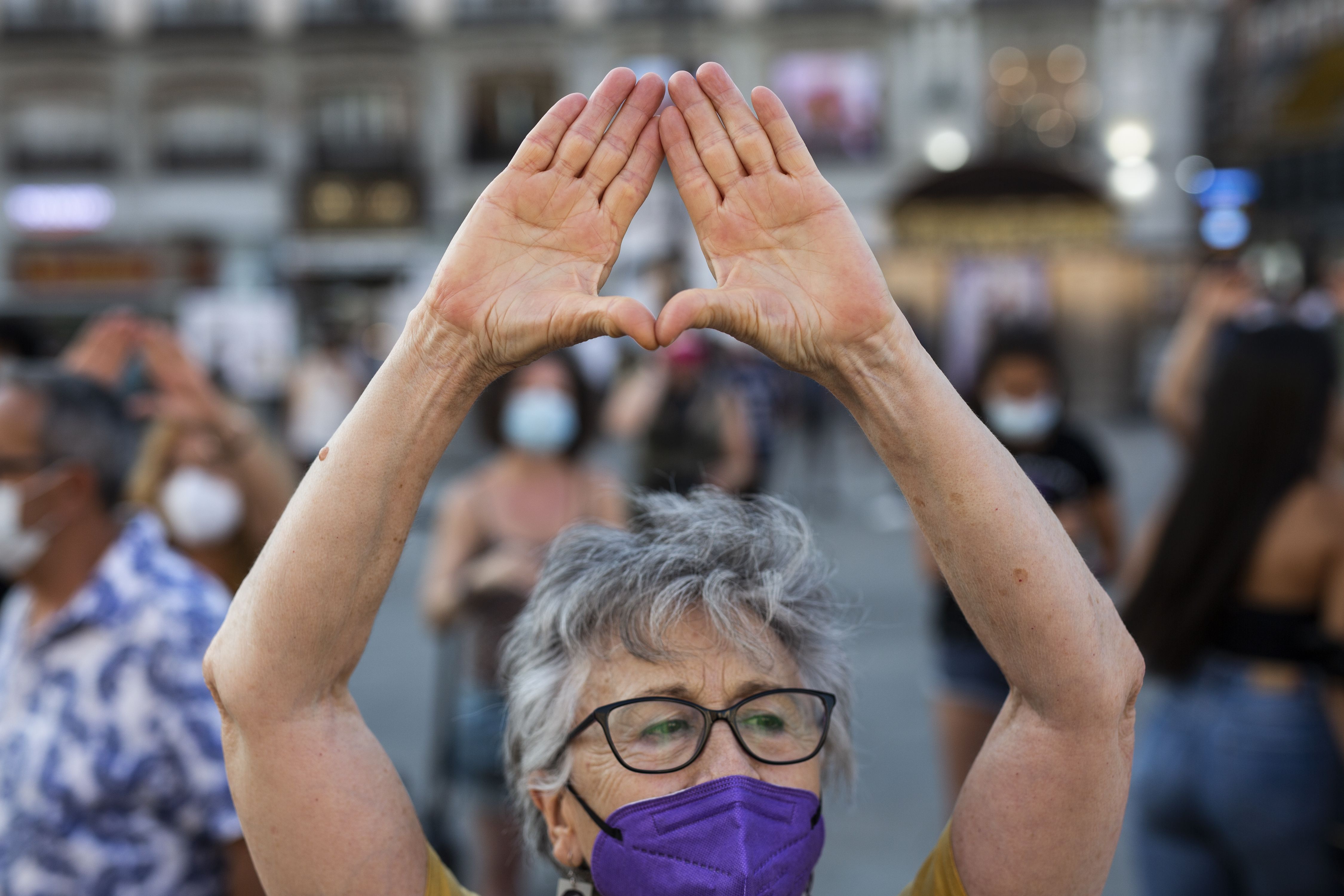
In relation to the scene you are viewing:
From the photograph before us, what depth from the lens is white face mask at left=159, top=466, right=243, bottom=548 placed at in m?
3.54

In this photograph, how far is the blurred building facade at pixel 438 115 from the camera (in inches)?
1003

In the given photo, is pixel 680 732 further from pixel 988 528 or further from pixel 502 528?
pixel 502 528

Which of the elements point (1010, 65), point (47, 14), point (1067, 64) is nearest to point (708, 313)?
point (1010, 65)

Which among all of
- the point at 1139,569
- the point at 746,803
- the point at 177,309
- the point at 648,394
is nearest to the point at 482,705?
the point at 1139,569

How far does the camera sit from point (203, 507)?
3.55m

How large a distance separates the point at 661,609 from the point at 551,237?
0.55 m

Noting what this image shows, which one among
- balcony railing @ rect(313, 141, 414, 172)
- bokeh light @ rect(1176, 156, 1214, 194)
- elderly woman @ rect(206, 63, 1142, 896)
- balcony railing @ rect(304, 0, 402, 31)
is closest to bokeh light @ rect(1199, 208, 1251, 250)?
elderly woman @ rect(206, 63, 1142, 896)

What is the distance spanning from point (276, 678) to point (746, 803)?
23.9 inches

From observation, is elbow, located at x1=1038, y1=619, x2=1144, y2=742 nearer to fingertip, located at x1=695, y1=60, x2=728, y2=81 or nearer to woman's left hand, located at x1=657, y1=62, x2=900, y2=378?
woman's left hand, located at x1=657, y1=62, x2=900, y2=378

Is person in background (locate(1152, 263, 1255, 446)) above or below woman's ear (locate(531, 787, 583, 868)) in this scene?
above

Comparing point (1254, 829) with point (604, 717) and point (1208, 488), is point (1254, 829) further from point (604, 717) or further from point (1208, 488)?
point (604, 717)

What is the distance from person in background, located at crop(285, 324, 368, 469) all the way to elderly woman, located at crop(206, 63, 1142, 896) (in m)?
8.18

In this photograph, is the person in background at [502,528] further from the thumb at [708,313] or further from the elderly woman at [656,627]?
the thumb at [708,313]

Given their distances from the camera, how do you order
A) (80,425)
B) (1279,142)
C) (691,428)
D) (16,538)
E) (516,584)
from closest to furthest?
(16,538), (80,425), (516,584), (691,428), (1279,142)
